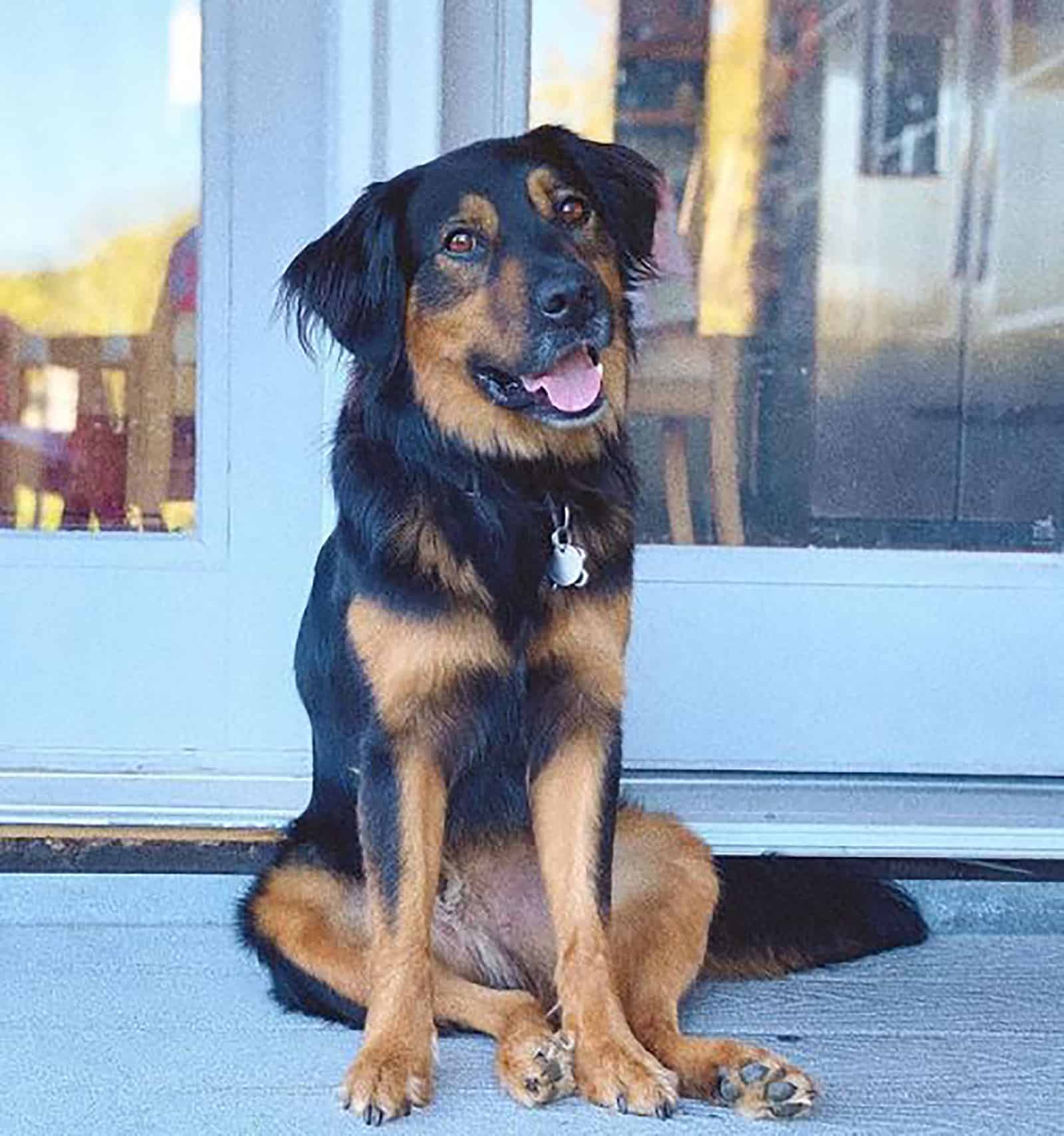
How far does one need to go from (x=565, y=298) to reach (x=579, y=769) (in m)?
0.69

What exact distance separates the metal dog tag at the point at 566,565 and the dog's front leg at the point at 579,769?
25mm

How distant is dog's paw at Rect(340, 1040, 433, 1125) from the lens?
241 cm

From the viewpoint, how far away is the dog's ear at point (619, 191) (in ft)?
9.11

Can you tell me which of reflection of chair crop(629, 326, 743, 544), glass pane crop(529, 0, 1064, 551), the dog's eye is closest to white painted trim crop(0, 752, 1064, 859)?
glass pane crop(529, 0, 1064, 551)

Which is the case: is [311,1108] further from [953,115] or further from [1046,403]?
[953,115]

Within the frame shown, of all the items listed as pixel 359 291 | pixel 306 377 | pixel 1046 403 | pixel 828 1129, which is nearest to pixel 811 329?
pixel 1046 403

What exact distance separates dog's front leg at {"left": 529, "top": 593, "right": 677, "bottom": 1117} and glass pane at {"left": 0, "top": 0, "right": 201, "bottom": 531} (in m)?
1.20

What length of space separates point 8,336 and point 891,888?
79.2 inches

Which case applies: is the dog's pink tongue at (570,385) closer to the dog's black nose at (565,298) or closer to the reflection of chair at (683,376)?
the dog's black nose at (565,298)

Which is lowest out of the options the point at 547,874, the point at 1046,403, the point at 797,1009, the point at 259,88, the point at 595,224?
the point at 797,1009

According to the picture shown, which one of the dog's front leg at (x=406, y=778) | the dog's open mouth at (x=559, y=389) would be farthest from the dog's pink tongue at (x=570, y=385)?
the dog's front leg at (x=406, y=778)

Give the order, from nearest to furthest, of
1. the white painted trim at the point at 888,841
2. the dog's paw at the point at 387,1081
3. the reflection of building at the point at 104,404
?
1. the dog's paw at the point at 387,1081
2. the white painted trim at the point at 888,841
3. the reflection of building at the point at 104,404

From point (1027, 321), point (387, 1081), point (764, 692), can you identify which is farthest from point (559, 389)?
point (1027, 321)

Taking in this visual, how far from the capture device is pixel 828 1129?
240 cm
